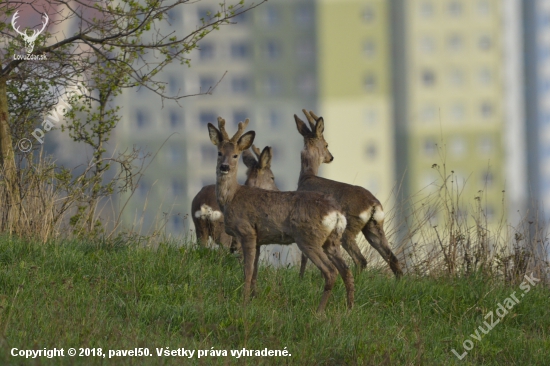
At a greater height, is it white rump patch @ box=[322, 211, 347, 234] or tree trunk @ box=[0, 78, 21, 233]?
tree trunk @ box=[0, 78, 21, 233]

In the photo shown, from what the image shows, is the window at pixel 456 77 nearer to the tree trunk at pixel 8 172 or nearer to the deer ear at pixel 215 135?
the tree trunk at pixel 8 172

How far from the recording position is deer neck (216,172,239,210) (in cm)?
846

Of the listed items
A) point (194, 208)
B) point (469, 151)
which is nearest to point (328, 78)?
point (469, 151)

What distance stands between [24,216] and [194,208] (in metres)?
2.08

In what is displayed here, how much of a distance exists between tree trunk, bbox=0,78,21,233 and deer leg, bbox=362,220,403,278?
406 centimetres

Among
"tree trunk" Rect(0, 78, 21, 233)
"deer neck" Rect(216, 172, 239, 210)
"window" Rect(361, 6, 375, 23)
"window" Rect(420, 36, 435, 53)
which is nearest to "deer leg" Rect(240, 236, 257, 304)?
"deer neck" Rect(216, 172, 239, 210)

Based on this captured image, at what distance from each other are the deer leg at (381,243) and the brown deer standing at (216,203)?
1474mm

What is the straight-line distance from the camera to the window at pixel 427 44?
65.9m

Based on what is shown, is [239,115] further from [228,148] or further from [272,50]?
[228,148]

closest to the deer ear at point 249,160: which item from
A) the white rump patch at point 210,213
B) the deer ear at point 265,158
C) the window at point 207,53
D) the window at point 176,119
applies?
the deer ear at point 265,158

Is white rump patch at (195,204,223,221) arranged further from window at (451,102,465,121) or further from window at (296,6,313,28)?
window at (451,102,465,121)

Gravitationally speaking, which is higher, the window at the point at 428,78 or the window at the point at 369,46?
the window at the point at 369,46

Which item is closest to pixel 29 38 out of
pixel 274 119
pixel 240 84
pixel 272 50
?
pixel 274 119

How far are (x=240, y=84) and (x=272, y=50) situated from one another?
406 centimetres
